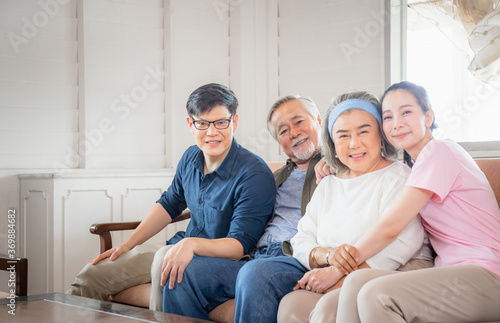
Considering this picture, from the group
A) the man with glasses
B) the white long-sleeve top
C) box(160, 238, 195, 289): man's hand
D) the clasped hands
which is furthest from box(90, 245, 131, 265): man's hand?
the clasped hands

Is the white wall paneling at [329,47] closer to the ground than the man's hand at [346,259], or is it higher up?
higher up

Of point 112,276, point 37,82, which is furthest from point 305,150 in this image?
point 37,82

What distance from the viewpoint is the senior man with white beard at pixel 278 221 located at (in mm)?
1921

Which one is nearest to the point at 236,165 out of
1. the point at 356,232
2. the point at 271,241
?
the point at 271,241

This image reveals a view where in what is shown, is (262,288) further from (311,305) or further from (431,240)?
(431,240)

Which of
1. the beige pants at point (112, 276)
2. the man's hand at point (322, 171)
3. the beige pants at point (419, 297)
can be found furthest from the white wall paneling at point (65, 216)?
the beige pants at point (419, 297)

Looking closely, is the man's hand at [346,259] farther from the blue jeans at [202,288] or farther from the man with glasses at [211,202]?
the man with glasses at [211,202]

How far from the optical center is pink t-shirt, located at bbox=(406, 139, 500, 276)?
161 centimetres

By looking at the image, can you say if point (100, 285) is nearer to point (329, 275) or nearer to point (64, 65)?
point (329, 275)

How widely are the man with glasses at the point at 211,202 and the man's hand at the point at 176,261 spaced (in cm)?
3

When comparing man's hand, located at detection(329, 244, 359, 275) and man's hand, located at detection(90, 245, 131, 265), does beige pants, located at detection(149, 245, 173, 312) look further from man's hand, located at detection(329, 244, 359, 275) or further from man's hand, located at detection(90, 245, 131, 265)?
man's hand, located at detection(329, 244, 359, 275)

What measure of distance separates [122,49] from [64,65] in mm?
413

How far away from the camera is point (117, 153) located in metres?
3.84

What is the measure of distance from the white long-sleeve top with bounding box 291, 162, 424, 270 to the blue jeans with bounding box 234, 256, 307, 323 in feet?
0.30
